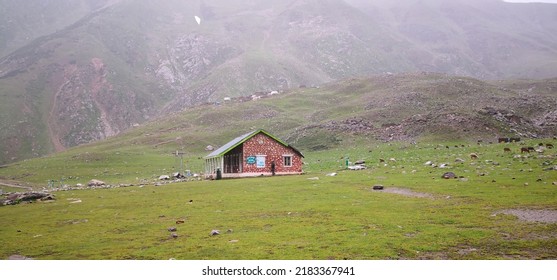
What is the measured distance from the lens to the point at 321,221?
19672mm

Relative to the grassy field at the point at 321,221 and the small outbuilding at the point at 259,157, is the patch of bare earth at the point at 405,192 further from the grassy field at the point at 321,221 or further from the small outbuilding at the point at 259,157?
the small outbuilding at the point at 259,157

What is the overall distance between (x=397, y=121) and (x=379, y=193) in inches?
2976

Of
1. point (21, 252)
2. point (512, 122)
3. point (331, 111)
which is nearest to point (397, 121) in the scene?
point (512, 122)

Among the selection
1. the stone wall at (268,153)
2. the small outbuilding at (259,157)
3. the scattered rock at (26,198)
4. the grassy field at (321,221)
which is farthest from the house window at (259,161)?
the scattered rock at (26,198)

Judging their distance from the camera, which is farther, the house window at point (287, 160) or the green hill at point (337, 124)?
the green hill at point (337, 124)

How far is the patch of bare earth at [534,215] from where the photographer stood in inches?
680

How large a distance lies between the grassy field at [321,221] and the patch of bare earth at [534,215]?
1.75ft

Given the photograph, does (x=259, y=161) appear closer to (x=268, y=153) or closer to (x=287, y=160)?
(x=268, y=153)

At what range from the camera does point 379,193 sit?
Answer: 91.0 feet

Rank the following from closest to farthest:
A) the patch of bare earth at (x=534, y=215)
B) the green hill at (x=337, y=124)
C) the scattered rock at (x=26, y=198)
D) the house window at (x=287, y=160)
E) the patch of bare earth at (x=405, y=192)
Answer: the patch of bare earth at (x=534, y=215)
the patch of bare earth at (x=405, y=192)
the scattered rock at (x=26, y=198)
the house window at (x=287, y=160)
the green hill at (x=337, y=124)

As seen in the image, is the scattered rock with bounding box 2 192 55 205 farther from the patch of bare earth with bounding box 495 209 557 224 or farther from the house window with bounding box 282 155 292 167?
the patch of bare earth with bounding box 495 209 557 224

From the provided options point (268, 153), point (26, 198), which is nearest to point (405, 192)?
point (268, 153)

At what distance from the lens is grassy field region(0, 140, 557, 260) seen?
48.0 ft

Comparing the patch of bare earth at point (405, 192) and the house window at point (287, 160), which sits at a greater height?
the house window at point (287, 160)
